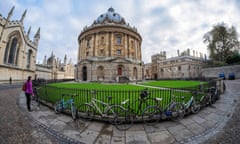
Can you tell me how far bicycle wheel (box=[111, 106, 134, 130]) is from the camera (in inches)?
170

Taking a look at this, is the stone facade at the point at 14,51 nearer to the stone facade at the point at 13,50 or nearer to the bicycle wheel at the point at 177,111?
the stone facade at the point at 13,50

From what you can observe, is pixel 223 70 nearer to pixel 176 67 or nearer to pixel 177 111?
pixel 176 67

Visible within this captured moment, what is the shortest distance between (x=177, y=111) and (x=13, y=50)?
3981 cm

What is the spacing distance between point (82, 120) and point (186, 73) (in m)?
58.9

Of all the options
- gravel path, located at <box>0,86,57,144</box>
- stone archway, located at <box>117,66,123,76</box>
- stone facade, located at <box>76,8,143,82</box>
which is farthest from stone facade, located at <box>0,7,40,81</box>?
gravel path, located at <box>0,86,57,144</box>

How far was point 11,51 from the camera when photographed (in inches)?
1118

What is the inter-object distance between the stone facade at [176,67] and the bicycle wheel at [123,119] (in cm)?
4798

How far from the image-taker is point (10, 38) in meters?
27.4

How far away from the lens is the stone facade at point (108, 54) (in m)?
30.0

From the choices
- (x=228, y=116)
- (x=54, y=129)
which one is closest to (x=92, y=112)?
(x=54, y=129)

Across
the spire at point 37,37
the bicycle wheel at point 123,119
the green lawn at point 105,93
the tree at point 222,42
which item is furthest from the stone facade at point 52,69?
the tree at point 222,42

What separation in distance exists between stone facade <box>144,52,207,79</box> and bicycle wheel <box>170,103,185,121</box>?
4612cm

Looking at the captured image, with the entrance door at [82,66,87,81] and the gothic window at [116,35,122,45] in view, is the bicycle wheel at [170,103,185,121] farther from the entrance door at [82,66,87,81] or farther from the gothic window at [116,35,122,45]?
the entrance door at [82,66,87,81]

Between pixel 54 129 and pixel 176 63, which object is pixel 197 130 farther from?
pixel 176 63
